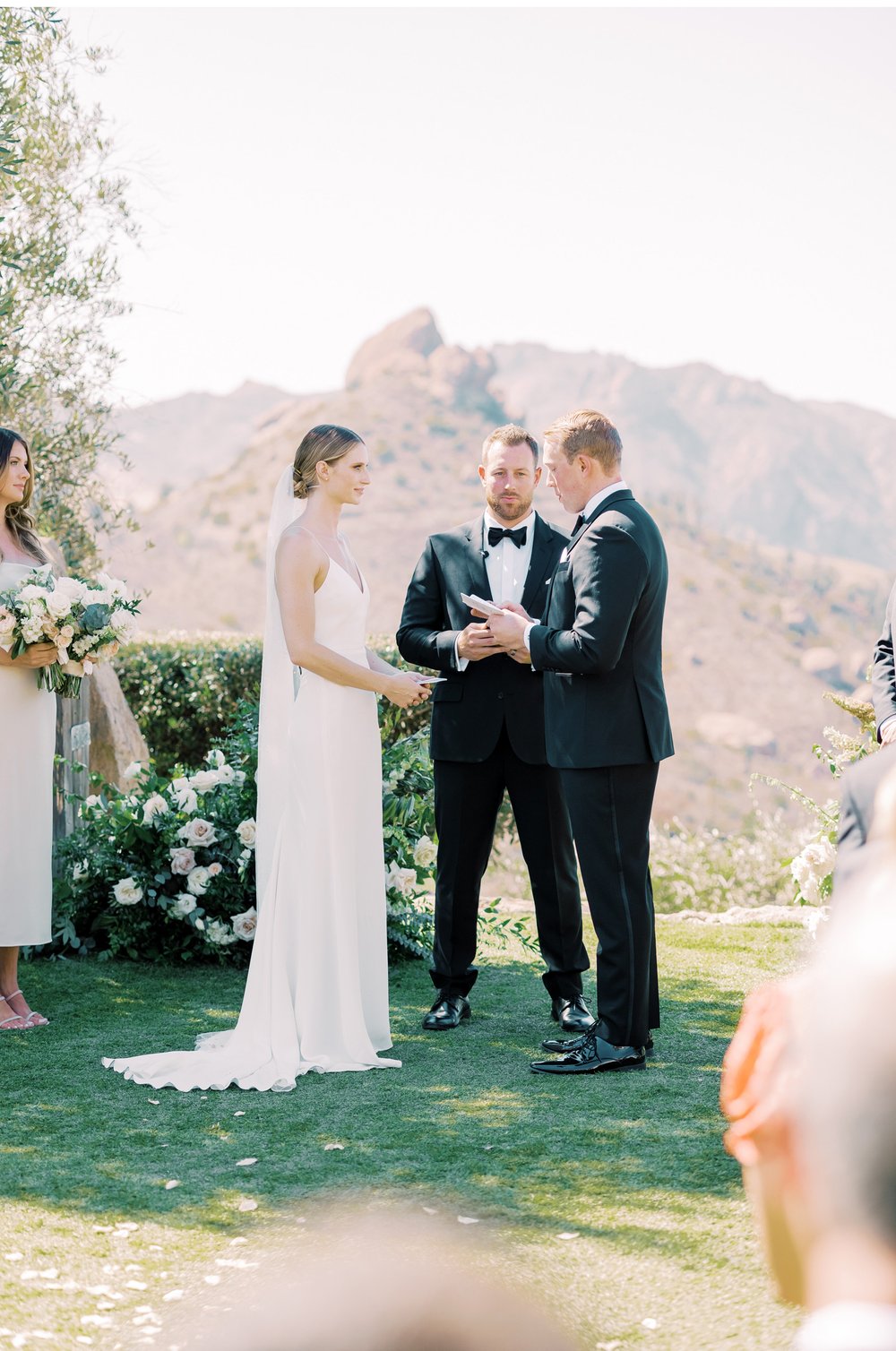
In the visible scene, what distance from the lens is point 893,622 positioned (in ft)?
15.2

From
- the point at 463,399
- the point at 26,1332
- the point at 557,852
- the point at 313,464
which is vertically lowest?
the point at 26,1332

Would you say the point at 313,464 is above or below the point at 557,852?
above

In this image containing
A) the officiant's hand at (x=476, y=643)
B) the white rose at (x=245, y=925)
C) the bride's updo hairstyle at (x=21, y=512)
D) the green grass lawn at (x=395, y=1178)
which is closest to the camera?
the green grass lawn at (x=395, y=1178)

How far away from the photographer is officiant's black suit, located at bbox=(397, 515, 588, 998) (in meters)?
5.07

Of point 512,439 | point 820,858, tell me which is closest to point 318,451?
point 512,439

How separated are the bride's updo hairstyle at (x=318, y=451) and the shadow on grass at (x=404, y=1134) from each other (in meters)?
2.22

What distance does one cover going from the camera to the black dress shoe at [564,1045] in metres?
4.66

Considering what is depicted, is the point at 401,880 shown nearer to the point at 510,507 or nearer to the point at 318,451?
the point at 510,507

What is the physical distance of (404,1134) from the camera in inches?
153

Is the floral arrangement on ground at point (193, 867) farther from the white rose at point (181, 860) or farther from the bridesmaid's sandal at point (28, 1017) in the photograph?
the bridesmaid's sandal at point (28, 1017)

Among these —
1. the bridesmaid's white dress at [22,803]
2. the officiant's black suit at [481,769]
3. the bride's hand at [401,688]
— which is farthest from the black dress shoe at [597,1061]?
the bridesmaid's white dress at [22,803]

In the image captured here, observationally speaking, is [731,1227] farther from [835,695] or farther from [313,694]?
[835,695]

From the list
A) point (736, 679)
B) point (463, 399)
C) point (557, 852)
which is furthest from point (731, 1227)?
point (463, 399)

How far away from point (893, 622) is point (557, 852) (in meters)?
1.58
